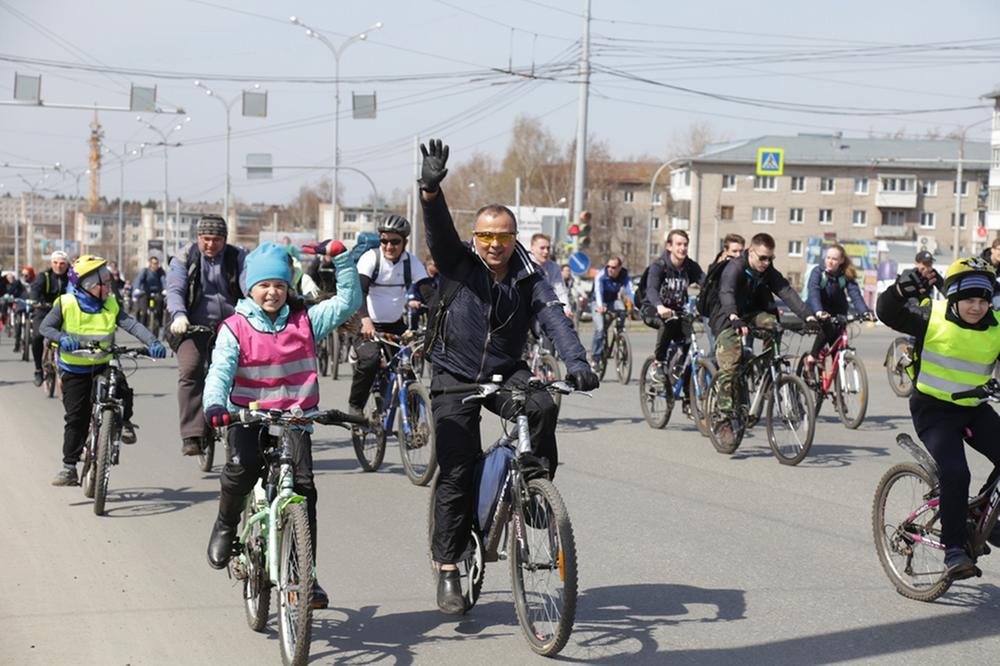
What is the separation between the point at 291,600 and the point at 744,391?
22.9ft

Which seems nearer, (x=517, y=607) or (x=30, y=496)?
(x=517, y=607)

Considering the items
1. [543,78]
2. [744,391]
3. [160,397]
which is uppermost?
[543,78]

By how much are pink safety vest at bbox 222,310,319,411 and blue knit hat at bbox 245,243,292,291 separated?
0.63 feet

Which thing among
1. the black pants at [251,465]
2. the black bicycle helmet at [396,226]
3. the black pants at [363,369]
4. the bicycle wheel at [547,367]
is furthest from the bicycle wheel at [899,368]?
the black pants at [251,465]

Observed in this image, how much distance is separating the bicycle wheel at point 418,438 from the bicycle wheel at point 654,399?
3.74m

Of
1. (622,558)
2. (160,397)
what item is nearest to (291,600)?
(622,558)

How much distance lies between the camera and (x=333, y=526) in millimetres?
8031

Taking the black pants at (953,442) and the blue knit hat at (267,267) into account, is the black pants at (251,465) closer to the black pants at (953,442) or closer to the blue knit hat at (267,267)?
the blue knit hat at (267,267)

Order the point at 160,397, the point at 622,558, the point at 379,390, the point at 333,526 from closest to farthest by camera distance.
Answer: the point at 622,558 < the point at 333,526 < the point at 379,390 < the point at 160,397

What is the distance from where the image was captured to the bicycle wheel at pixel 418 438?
9.61 metres

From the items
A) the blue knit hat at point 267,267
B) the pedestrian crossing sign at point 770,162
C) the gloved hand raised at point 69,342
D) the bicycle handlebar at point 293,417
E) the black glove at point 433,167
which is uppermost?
the pedestrian crossing sign at point 770,162

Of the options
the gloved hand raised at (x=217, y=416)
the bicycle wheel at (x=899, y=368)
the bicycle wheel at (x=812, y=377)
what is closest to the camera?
the gloved hand raised at (x=217, y=416)

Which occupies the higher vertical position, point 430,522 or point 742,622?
point 430,522

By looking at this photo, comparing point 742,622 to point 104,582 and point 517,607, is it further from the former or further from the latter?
point 104,582
